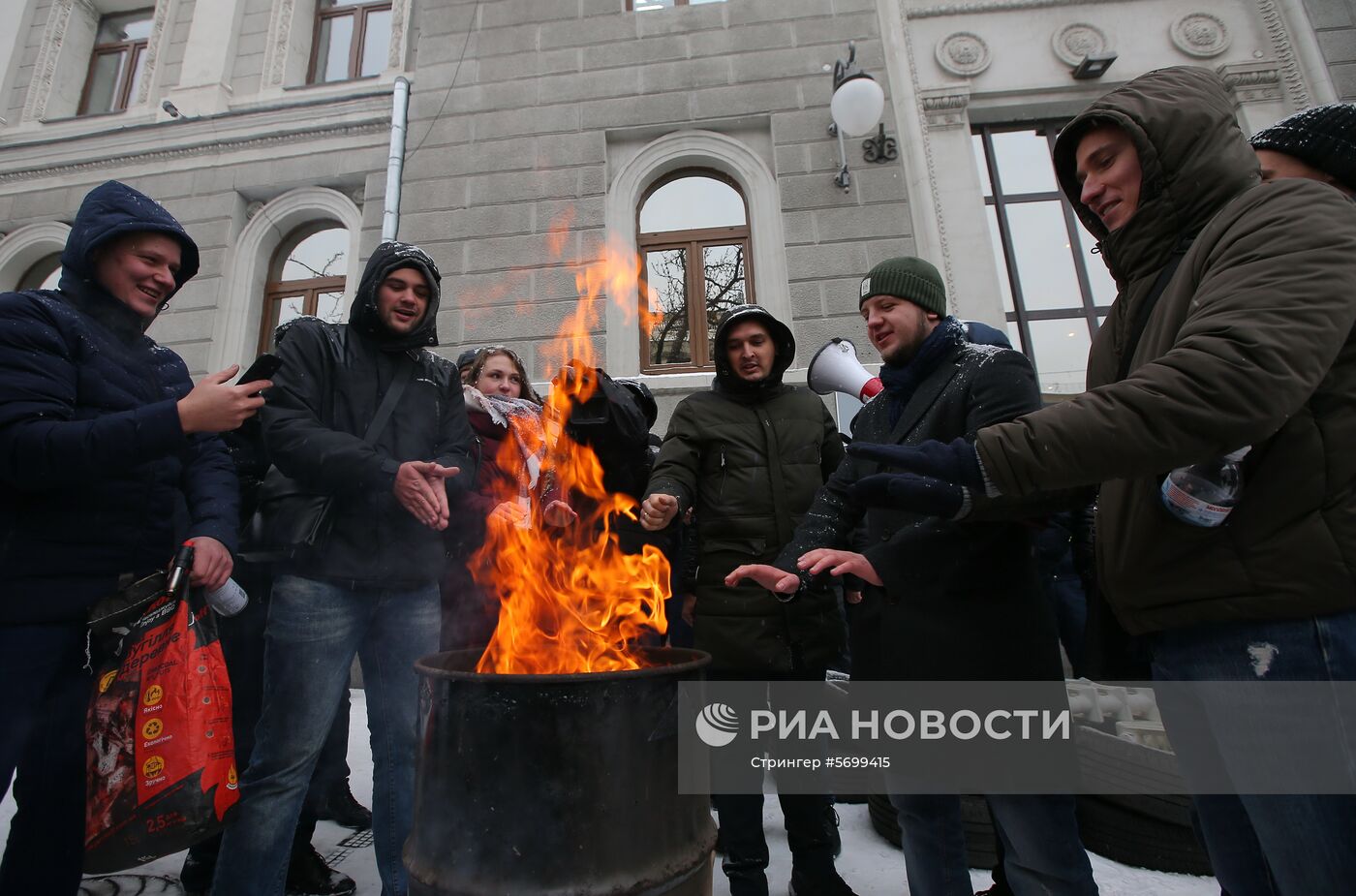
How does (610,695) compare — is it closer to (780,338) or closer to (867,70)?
(780,338)

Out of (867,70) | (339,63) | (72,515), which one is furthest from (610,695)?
(339,63)

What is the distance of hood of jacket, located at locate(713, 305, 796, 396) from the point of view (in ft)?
10.3

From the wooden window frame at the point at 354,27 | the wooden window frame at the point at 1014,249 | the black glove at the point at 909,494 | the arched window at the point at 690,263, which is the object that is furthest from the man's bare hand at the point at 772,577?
the wooden window frame at the point at 354,27

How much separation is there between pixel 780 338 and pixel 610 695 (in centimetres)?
207

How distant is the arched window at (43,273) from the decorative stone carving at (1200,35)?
555 inches

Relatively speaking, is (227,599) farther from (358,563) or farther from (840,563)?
(840,563)

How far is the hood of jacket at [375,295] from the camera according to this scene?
2682 millimetres

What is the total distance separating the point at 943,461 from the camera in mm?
1334

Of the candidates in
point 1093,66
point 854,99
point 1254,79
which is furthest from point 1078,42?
point 854,99

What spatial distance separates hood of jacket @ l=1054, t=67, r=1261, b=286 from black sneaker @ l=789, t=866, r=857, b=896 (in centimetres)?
245

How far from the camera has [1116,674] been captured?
1.65 metres

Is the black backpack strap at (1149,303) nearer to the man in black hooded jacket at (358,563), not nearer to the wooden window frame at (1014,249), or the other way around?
the man in black hooded jacket at (358,563)

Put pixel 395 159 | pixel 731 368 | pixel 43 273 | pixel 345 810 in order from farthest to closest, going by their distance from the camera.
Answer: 1. pixel 43 273
2. pixel 395 159
3. pixel 345 810
4. pixel 731 368

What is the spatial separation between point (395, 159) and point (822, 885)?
8101 millimetres
